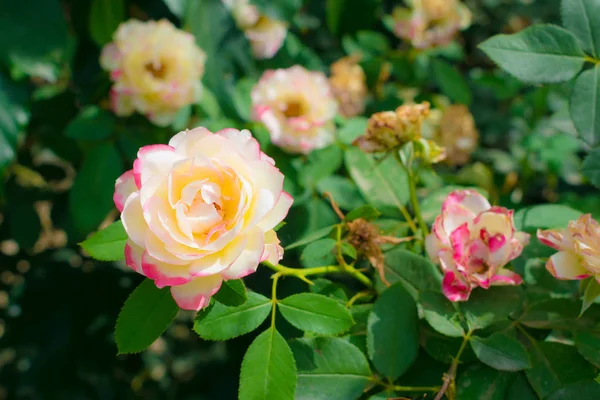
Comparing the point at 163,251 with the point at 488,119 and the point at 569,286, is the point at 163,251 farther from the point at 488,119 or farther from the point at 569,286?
the point at 488,119

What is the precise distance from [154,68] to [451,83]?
2.28 ft

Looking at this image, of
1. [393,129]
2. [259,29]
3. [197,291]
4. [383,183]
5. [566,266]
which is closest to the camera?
[197,291]

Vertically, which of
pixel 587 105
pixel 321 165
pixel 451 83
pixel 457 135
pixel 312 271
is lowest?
pixel 457 135

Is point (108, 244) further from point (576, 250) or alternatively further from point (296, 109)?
point (296, 109)

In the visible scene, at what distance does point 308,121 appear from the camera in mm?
1027

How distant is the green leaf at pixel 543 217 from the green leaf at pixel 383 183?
0.47ft

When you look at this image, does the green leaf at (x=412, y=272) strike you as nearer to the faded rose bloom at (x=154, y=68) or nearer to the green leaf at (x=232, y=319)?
the green leaf at (x=232, y=319)

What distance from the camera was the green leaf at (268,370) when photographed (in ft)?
1.64

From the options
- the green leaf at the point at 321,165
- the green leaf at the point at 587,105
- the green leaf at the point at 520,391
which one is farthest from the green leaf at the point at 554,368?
the green leaf at the point at 321,165

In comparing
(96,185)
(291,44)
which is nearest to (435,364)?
(96,185)

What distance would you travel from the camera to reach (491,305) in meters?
0.59

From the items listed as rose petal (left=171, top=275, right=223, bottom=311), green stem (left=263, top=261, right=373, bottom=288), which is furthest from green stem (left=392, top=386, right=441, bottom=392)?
rose petal (left=171, top=275, right=223, bottom=311)

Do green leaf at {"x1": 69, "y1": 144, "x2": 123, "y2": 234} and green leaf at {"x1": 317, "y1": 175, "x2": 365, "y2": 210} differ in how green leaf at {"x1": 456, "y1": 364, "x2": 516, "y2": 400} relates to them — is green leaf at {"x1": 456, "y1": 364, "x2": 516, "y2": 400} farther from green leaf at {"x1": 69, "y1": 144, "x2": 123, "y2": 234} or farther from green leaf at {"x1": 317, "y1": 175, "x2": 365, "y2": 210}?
green leaf at {"x1": 69, "y1": 144, "x2": 123, "y2": 234}

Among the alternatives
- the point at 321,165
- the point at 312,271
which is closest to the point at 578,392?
the point at 312,271
